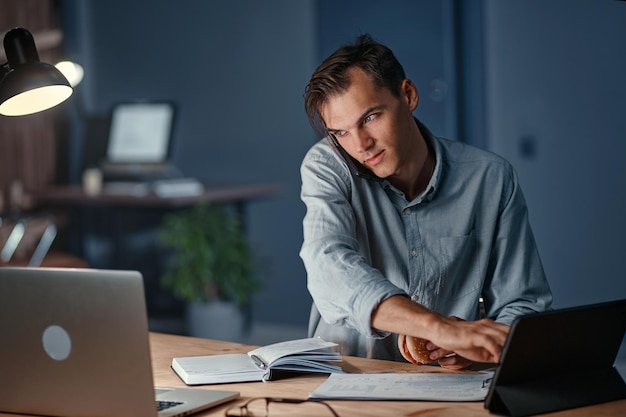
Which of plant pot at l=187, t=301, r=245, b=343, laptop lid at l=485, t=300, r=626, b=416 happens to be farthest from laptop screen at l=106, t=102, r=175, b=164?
laptop lid at l=485, t=300, r=626, b=416

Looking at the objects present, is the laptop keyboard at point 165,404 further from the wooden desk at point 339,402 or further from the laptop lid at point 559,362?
the laptop lid at point 559,362

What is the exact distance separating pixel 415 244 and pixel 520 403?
745mm

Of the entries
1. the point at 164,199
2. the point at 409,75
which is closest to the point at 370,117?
the point at 409,75

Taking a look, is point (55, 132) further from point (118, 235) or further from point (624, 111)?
point (624, 111)

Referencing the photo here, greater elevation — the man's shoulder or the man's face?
the man's face

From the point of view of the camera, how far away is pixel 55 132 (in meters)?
6.15

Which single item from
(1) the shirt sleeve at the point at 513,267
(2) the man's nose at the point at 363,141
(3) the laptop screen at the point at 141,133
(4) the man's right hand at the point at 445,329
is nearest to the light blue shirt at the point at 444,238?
(1) the shirt sleeve at the point at 513,267

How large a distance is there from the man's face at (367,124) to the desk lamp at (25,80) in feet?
2.05

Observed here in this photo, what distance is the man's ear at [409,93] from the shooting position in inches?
90.1

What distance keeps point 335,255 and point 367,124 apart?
0.37 metres

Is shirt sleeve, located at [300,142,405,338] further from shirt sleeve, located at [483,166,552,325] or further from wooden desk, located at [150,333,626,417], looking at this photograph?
shirt sleeve, located at [483,166,552,325]

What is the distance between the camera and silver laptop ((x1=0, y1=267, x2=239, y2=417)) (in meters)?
1.49

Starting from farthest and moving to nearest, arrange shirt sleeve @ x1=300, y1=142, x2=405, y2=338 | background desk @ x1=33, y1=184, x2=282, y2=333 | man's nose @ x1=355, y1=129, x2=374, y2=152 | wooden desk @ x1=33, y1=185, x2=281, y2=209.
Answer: background desk @ x1=33, y1=184, x2=282, y2=333 → wooden desk @ x1=33, y1=185, x2=281, y2=209 → man's nose @ x1=355, y1=129, x2=374, y2=152 → shirt sleeve @ x1=300, y1=142, x2=405, y2=338

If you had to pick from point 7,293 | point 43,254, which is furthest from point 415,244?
point 43,254
